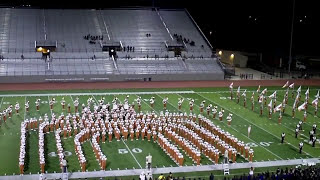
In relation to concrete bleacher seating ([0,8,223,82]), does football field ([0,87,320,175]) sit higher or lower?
Result: lower

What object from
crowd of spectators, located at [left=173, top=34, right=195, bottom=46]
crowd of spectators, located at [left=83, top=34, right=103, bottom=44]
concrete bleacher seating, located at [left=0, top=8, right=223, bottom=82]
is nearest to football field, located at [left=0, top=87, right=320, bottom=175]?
concrete bleacher seating, located at [left=0, top=8, right=223, bottom=82]

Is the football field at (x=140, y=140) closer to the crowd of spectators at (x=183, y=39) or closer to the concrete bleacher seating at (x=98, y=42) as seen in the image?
the concrete bleacher seating at (x=98, y=42)

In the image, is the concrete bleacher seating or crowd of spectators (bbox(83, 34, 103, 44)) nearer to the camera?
the concrete bleacher seating

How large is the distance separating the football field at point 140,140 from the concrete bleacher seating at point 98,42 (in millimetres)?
7904

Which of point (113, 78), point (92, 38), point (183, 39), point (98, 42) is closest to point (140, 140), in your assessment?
point (113, 78)

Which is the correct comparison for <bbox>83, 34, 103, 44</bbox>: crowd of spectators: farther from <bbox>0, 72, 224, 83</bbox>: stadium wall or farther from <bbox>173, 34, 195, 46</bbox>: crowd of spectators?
<bbox>0, 72, 224, 83</bbox>: stadium wall

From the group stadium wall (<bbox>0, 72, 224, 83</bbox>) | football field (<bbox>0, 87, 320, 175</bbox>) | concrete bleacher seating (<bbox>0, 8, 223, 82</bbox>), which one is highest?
concrete bleacher seating (<bbox>0, 8, 223, 82</bbox>)

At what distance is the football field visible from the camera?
18797 mm

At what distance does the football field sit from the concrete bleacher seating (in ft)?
25.9

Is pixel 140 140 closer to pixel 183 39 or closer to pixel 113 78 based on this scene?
pixel 113 78

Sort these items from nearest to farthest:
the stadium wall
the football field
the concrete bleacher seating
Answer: the football field < the stadium wall < the concrete bleacher seating

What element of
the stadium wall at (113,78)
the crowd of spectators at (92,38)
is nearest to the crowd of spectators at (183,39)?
the stadium wall at (113,78)

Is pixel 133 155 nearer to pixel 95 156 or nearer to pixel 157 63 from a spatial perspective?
pixel 95 156

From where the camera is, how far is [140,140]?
71.7ft
